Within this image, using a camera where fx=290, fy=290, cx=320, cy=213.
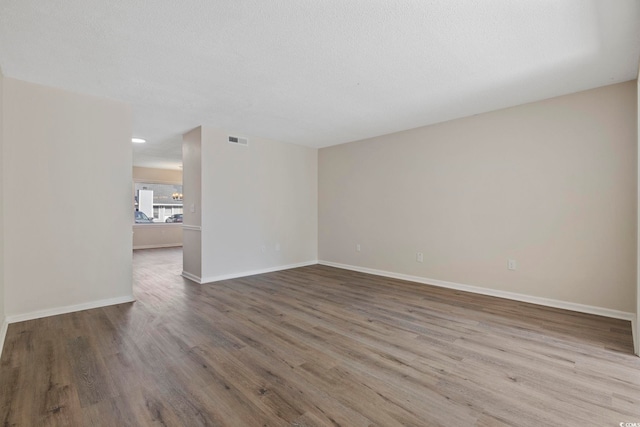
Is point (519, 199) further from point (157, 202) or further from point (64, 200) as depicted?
point (157, 202)

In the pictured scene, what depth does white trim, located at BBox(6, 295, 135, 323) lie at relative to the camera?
2.99 meters

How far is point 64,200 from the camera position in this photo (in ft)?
10.7

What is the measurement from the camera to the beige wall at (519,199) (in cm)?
310

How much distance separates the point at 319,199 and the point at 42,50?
15.6ft

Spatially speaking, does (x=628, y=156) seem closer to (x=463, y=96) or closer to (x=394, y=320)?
(x=463, y=96)

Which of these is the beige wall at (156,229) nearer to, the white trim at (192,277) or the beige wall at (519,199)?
the white trim at (192,277)

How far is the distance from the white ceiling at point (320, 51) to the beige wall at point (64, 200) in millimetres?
315

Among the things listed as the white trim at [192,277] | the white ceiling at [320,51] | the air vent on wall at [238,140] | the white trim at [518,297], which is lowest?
the white trim at [192,277]

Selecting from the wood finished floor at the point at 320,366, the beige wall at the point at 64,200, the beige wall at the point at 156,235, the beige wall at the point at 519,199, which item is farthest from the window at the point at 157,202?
the beige wall at the point at 519,199

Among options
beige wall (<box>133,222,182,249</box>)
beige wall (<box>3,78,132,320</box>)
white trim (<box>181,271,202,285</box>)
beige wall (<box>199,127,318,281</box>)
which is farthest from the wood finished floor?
beige wall (<box>133,222,182,249</box>)

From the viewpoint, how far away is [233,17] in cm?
200

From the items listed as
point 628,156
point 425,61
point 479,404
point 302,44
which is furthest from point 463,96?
point 479,404

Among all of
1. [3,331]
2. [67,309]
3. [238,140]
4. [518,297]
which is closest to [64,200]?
[67,309]

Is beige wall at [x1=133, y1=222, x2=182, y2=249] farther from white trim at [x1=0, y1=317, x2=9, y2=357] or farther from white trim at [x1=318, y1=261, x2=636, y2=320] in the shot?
white trim at [x1=318, y1=261, x2=636, y2=320]
